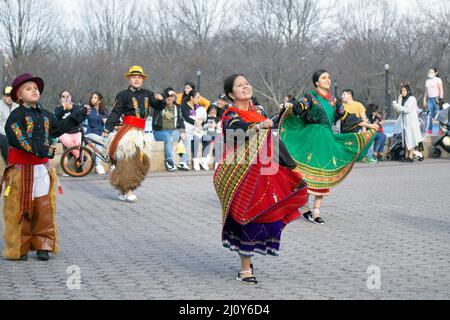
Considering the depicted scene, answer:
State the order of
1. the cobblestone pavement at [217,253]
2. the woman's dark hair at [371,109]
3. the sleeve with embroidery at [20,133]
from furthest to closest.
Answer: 1. the woman's dark hair at [371,109]
2. the sleeve with embroidery at [20,133]
3. the cobblestone pavement at [217,253]

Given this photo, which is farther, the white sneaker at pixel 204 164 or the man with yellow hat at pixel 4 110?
the white sneaker at pixel 204 164

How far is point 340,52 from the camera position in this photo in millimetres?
47000

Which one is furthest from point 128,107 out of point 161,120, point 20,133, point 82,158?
point 161,120

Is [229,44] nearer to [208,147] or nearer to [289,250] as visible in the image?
[208,147]

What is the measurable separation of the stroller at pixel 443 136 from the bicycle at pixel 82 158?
9.60 metres

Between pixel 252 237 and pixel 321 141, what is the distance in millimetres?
3615

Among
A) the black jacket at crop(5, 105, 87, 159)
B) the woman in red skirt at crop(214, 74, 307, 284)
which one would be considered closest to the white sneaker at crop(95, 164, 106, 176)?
the black jacket at crop(5, 105, 87, 159)

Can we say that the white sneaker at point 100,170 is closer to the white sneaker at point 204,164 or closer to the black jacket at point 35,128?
the white sneaker at point 204,164

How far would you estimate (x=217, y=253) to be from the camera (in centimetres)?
798

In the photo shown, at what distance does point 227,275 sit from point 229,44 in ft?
135

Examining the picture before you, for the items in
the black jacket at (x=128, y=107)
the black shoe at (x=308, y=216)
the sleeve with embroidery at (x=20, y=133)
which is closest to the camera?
the sleeve with embroidery at (x=20, y=133)

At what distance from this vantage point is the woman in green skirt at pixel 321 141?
9.88 metres

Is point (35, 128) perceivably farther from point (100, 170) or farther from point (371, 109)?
point (371, 109)

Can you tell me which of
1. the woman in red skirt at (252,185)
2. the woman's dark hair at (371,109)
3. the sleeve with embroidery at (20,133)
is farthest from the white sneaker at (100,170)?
the woman in red skirt at (252,185)
